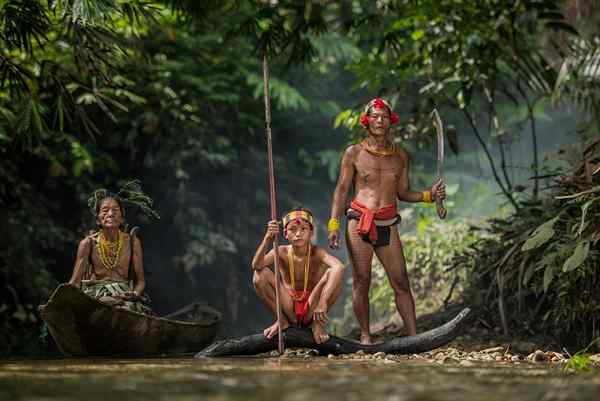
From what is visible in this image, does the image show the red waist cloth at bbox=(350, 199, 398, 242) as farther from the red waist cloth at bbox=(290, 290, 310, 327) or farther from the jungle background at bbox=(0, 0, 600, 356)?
the jungle background at bbox=(0, 0, 600, 356)

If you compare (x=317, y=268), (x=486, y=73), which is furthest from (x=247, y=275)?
(x=317, y=268)

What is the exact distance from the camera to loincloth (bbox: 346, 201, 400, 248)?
6.34 meters

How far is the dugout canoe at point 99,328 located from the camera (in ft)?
18.0

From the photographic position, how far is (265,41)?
18.6 ft

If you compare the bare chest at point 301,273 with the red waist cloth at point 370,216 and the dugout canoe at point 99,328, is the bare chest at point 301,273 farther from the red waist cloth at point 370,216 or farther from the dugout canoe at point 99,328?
the dugout canoe at point 99,328

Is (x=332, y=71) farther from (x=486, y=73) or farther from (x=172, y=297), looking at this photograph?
(x=486, y=73)

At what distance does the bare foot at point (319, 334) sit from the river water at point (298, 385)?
204cm

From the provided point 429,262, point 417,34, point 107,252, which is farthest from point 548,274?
point 429,262

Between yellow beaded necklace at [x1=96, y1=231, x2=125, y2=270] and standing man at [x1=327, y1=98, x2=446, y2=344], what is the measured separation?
1647mm

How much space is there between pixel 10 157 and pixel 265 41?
499 centimetres

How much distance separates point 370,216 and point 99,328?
207 centimetres

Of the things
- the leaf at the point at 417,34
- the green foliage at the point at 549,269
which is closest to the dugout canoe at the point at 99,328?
the green foliage at the point at 549,269

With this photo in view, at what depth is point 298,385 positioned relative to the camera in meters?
2.82

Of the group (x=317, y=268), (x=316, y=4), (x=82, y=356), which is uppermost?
(x=316, y=4)
